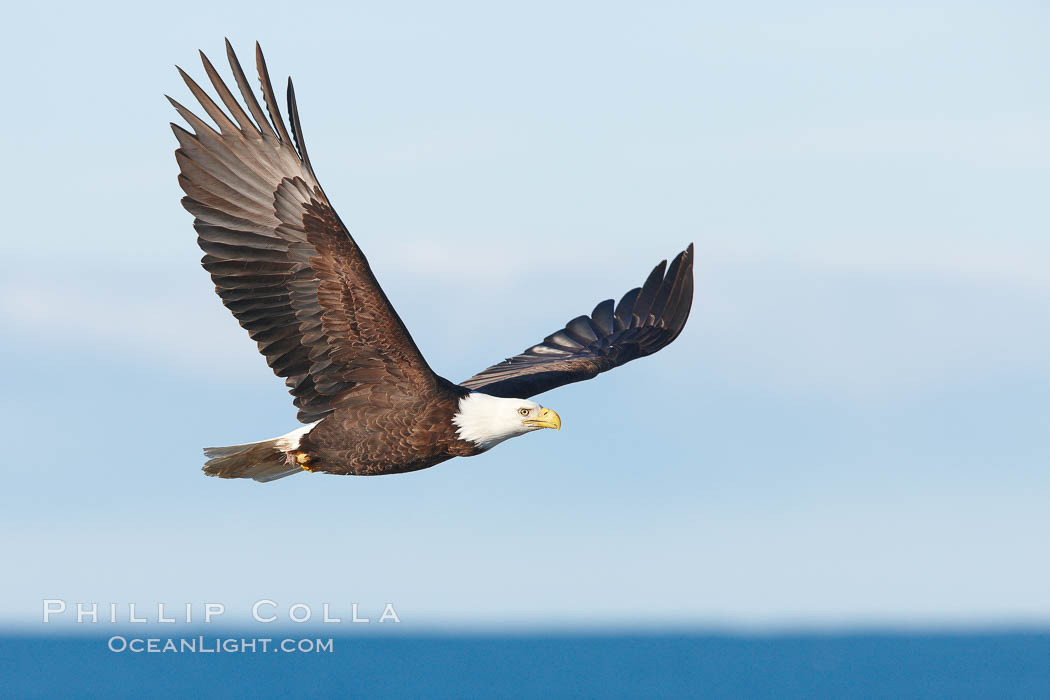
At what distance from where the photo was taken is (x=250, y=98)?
1117 centimetres

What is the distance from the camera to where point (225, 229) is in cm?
1147

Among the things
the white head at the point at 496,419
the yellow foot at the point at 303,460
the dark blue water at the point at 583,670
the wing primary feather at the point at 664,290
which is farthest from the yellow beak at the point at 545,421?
the dark blue water at the point at 583,670

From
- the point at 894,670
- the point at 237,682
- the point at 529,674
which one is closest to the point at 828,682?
the point at 894,670

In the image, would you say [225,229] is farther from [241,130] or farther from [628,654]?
[628,654]

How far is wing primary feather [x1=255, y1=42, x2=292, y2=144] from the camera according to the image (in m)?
10.9

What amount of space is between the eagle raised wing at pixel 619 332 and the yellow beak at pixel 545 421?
8.78 feet

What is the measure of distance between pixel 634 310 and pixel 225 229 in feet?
16.6

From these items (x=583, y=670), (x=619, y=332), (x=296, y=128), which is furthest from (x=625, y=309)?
(x=583, y=670)

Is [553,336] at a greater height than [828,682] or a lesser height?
lesser

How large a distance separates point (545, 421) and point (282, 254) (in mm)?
2078

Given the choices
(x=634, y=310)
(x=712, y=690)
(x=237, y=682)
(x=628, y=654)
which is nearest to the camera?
(x=634, y=310)

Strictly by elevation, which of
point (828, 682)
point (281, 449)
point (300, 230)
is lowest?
point (281, 449)

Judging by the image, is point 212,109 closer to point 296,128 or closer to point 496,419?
point 296,128

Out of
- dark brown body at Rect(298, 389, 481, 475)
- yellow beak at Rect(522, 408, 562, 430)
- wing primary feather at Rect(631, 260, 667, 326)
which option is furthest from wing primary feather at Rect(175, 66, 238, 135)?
wing primary feather at Rect(631, 260, 667, 326)
